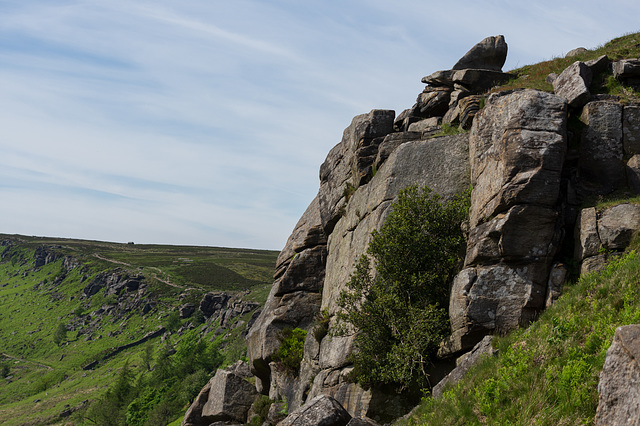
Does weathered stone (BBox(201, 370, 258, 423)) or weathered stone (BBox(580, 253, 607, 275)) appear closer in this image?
weathered stone (BBox(580, 253, 607, 275))

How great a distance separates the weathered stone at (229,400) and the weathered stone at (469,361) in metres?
25.3

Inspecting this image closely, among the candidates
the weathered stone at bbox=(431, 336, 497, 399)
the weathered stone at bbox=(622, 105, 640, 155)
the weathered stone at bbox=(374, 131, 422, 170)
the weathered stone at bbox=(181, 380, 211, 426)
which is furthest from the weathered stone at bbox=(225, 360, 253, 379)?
the weathered stone at bbox=(622, 105, 640, 155)

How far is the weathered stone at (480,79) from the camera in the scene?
1555 inches

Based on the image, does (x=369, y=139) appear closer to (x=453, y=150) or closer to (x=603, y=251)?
(x=453, y=150)

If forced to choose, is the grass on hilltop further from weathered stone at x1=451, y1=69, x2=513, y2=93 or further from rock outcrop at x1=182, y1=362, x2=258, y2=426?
rock outcrop at x1=182, y1=362, x2=258, y2=426

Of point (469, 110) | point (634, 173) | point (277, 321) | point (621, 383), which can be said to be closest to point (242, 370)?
point (277, 321)

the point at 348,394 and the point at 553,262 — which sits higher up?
the point at 553,262

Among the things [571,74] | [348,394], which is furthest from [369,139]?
[348,394]

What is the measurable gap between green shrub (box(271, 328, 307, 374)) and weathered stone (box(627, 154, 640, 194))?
25.9 meters

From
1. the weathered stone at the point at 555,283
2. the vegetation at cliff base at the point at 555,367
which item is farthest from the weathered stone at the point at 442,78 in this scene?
the vegetation at cliff base at the point at 555,367

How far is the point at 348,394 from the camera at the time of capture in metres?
26.8

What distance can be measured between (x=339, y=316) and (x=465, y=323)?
8334mm

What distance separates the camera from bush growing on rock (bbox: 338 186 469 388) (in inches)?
941

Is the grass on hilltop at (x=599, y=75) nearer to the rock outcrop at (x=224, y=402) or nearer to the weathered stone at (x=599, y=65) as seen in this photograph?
the weathered stone at (x=599, y=65)
